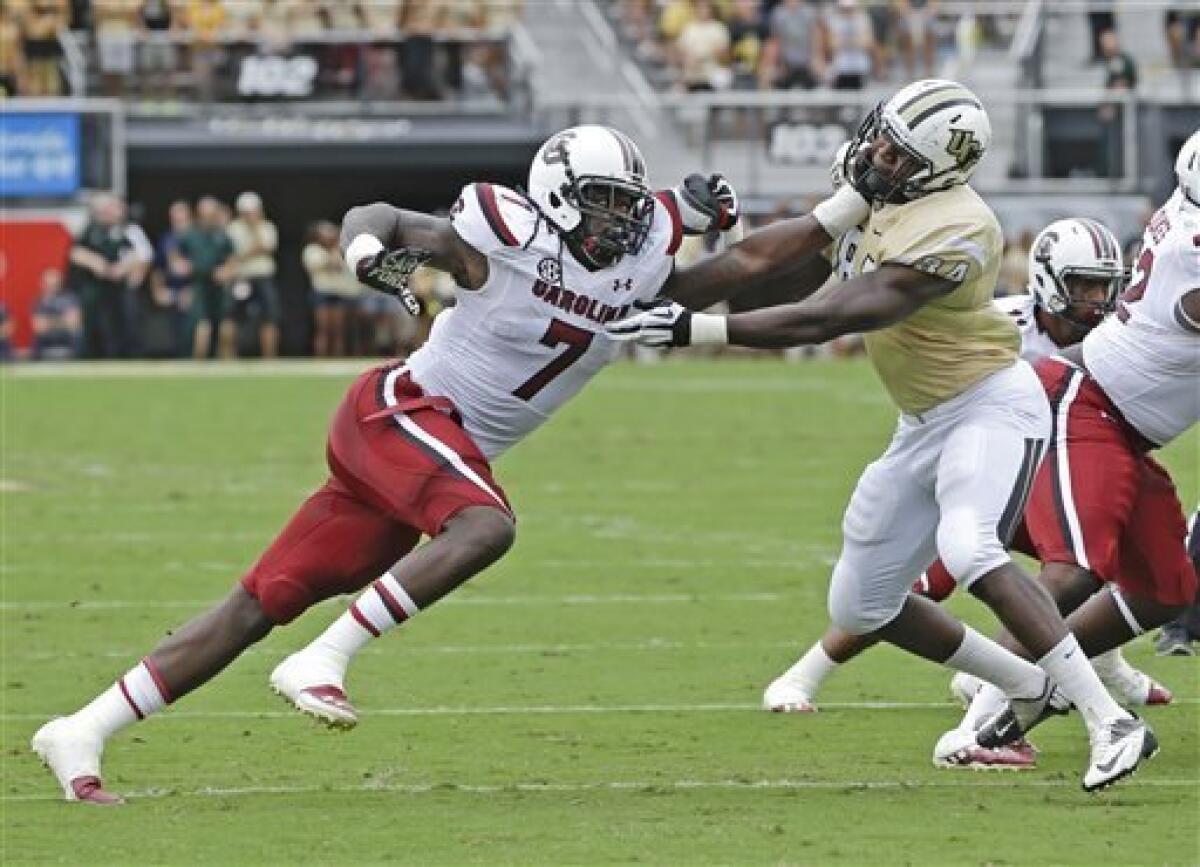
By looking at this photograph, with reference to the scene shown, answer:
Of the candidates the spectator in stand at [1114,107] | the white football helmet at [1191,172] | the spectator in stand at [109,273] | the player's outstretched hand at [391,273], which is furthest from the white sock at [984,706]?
the spectator in stand at [1114,107]

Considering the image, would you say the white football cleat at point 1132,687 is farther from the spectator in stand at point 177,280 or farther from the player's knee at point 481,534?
the spectator in stand at point 177,280

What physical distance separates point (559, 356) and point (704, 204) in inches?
22.1

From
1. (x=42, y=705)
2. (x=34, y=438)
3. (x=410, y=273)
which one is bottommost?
(x=34, y=438)

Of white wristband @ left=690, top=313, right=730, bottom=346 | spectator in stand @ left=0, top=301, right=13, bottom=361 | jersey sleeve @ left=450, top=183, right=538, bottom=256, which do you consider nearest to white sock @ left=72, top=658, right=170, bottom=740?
jersey sleeve @ left=450, top=183, right=538, bottom=256

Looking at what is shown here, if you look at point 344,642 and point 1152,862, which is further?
point 344,642

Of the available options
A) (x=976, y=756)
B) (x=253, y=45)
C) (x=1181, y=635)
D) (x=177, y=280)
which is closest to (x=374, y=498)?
(x=976, y=756)

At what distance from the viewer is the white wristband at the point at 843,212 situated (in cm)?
751

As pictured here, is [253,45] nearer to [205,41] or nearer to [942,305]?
[205,41]

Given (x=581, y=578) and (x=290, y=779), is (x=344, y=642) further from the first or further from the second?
(x=581, y=578)

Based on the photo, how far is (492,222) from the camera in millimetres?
7176

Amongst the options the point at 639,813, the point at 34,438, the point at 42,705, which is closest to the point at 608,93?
the point at 34,438

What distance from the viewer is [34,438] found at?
1780 centimetres

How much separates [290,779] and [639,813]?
106 cm

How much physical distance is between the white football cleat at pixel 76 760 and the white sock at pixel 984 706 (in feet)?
7.30
